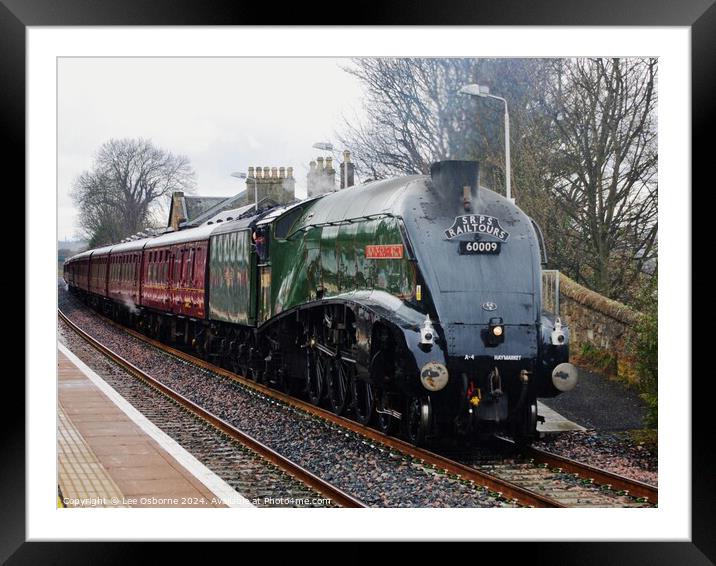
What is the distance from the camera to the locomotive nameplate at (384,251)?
36.6 ft

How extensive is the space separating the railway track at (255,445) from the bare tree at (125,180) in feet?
5.21

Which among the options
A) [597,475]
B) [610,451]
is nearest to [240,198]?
[610,451]

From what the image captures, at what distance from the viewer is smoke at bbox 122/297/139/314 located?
27.5 metres

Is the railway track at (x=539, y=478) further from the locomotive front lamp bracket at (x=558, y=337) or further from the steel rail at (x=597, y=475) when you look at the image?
the locomotive front lamp bracket at (x=558, y=337)

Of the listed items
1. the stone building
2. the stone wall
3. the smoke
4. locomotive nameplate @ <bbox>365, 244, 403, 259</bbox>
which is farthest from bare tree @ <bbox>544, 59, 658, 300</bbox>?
the smoke

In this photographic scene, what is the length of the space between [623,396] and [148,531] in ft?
20.6

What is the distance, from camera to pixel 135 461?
10.4 meters

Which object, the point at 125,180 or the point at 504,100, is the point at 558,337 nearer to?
the point at 504,100

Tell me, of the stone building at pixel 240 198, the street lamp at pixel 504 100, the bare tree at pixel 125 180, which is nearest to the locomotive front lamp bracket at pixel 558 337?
the street lamp at pixel 504 100

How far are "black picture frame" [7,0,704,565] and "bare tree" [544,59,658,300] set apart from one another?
3.04ft

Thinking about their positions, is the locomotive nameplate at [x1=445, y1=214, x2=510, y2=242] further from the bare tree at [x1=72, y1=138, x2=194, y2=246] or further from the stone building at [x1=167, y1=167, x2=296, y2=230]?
the bare tree at [x1=72, y1=138, x2=194, y2=246]
